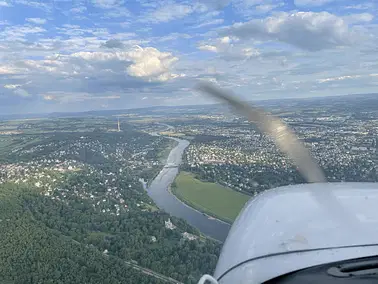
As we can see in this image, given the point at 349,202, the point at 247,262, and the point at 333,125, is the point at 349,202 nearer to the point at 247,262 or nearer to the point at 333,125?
the point at 247,262

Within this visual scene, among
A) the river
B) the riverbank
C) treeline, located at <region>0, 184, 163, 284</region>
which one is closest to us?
treeline, located at <region>0, 184, 163, 284</region>

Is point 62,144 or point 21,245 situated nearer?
point 21,245

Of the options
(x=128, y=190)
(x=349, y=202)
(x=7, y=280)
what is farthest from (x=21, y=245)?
(x=349, y=202)

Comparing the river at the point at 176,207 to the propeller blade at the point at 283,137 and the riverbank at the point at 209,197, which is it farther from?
the propeller blade at the point at 283,137

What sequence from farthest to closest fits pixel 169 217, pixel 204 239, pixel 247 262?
pixel 169 217
pixel 204 239
pixel 247 262

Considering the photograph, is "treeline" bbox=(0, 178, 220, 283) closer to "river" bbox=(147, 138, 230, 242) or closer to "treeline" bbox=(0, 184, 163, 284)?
"treeline" bbox=(0, 184, 163, 284)

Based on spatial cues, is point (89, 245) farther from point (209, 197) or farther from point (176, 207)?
point (209, 197)

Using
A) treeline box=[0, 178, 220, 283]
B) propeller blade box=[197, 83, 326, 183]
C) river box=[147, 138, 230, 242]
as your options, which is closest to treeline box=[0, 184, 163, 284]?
treeline box=[0, 178, 220, 283]
